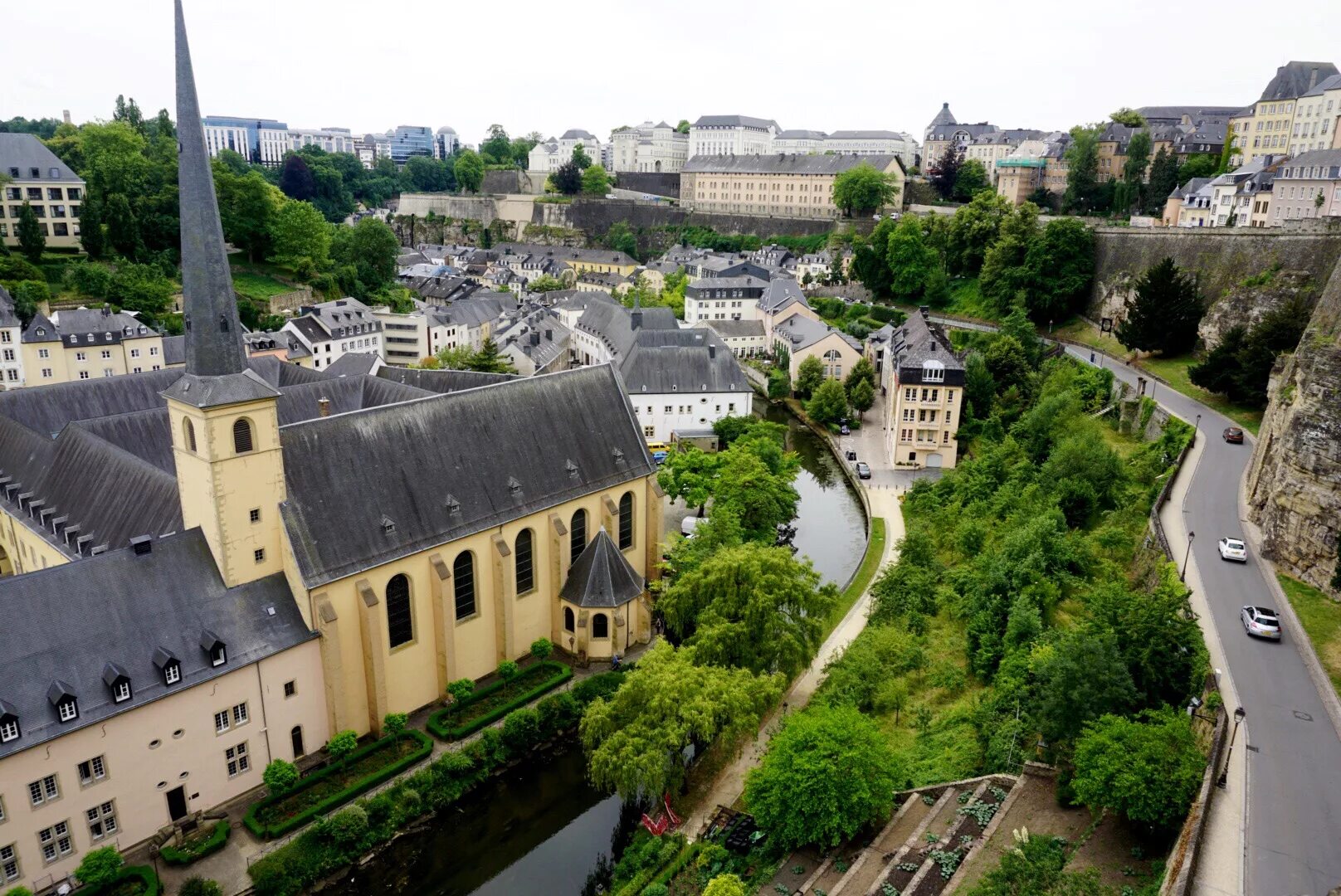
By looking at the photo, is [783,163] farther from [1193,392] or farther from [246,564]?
[246,564]

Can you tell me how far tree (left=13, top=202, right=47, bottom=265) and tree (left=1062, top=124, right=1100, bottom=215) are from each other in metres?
114

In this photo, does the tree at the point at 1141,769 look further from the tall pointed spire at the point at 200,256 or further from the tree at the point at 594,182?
the tree at the point at 594,182

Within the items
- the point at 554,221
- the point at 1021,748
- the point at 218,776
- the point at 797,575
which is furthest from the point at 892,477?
the point at 554,221

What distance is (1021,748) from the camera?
90.7ft

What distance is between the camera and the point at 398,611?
3384cm

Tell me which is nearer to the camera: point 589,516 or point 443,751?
point 443,751

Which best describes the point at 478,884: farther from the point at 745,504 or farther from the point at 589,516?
the point at 745,504

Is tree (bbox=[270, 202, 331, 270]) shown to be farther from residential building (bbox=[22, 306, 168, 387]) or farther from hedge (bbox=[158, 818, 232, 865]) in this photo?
hedge (bbox=[158, 818, 232, 865])

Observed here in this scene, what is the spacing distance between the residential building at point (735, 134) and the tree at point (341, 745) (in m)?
177

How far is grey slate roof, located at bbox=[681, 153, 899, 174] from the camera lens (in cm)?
14300

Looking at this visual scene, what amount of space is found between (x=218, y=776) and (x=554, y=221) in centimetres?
15801

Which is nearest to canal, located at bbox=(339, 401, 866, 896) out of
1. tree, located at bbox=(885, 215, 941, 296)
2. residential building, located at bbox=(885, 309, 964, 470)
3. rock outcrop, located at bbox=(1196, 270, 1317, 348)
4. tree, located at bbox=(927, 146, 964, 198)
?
residential building, located at bbox=(885, 309, 964, 470)

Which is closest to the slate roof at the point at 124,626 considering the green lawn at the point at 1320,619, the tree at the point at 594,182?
the green lawn at the point at 1320,619

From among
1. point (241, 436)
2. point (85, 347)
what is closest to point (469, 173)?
point (85, 347)
